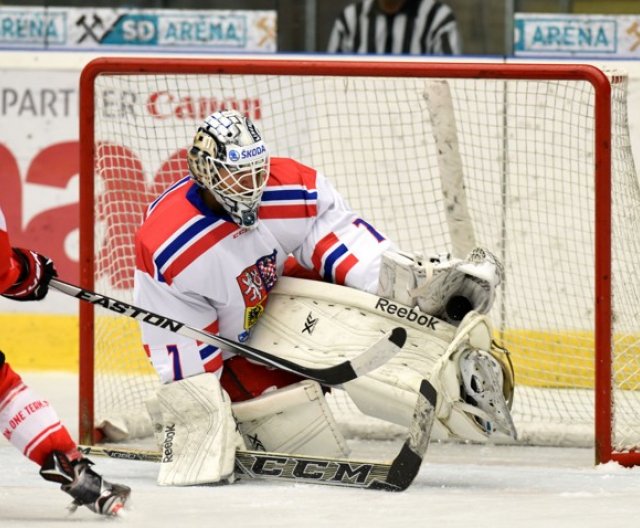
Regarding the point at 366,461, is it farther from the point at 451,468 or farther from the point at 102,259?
the point at 102,259

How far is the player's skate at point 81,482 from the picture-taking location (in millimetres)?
2988

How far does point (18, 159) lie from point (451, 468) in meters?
2.29

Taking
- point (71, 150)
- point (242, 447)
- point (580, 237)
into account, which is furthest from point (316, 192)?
point (71, 150)

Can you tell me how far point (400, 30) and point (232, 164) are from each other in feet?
6.98

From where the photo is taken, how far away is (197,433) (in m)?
3.62

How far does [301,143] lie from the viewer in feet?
15.8

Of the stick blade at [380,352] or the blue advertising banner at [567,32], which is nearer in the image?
the stick blade at [380,352]

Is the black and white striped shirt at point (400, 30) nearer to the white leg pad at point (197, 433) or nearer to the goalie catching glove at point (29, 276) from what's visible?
the white leg pad at point (197, 433)

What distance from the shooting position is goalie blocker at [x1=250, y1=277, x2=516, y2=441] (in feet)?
11.8

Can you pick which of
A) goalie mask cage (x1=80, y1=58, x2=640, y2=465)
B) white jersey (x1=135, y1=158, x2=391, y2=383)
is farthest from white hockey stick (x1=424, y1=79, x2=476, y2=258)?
white jersey (x1=135, y1=158, x2=391, y2=383)

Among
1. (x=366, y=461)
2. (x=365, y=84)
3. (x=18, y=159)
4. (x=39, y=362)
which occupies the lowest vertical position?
(x=39, y=362)

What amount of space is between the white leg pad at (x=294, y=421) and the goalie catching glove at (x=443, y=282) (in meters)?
0.33

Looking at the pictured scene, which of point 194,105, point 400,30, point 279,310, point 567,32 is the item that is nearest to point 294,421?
point 279,310

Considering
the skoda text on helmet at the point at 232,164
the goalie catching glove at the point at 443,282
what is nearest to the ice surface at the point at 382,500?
the goalie catching glove at the point at 443,282
